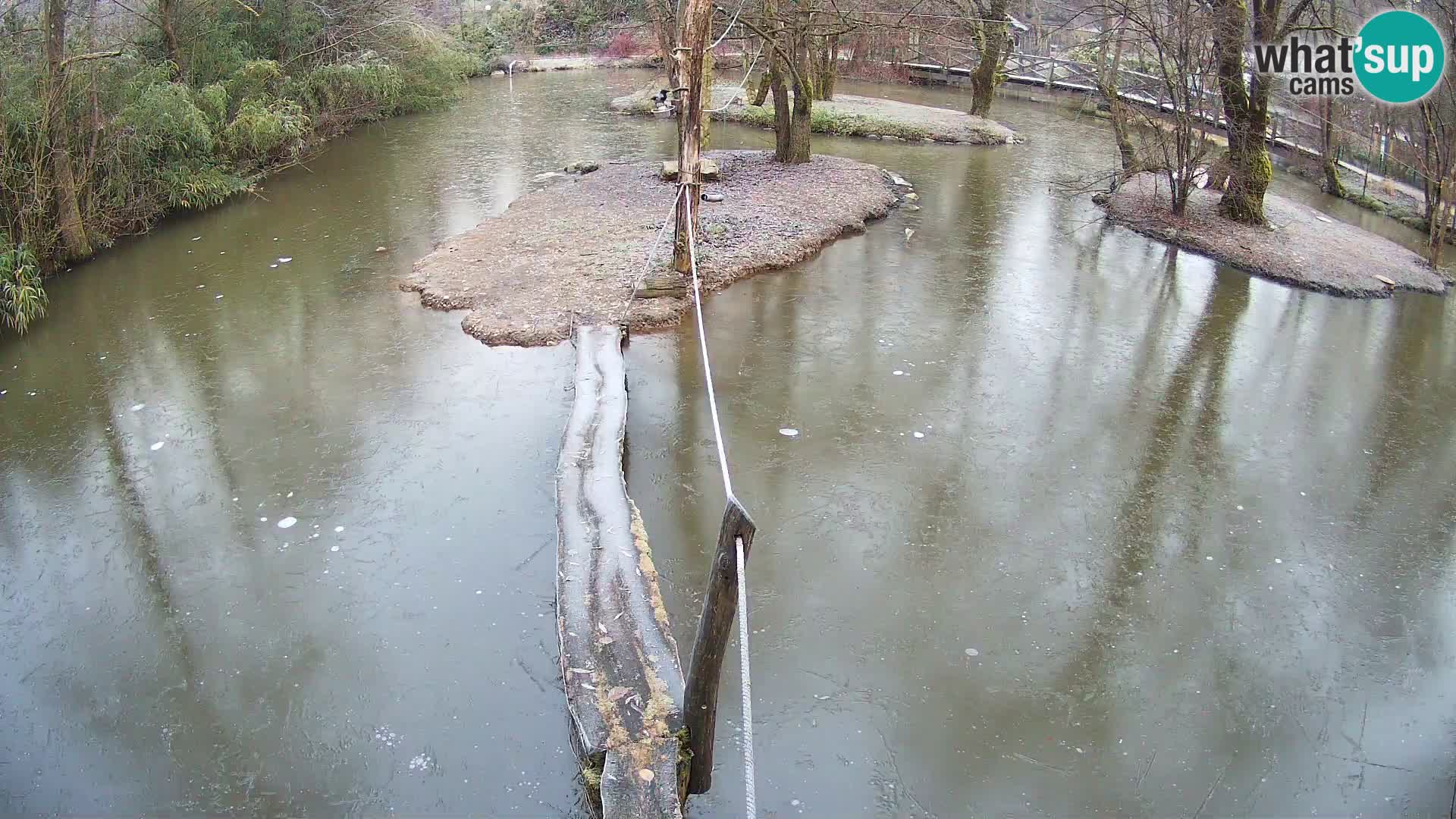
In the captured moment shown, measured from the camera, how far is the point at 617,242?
9.98 meters

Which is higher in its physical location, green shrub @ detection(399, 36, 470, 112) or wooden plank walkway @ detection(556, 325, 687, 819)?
green shrub @ detection(399, 36, 470, 112)

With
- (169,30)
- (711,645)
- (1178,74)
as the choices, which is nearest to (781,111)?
(1178,74)

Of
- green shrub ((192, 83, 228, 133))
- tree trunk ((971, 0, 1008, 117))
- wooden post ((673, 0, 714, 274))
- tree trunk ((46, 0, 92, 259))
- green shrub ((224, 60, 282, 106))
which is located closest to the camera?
wooden post ((673, 0, 714, 274))

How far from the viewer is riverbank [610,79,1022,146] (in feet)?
55.0

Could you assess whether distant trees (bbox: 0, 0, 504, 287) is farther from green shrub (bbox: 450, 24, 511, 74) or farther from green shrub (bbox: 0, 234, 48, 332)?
green shrub (bbox: 450, 24, 511, 74)

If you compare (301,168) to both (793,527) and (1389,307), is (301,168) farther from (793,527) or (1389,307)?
(1389,307)

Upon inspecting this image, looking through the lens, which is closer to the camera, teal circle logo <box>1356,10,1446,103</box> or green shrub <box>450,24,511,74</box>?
teal circle logo <box>1356,10,1446,103</box>

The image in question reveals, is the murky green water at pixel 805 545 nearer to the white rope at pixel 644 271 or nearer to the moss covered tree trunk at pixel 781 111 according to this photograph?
the white rope at pixel 644 271

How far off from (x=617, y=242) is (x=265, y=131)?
6552 millimetres

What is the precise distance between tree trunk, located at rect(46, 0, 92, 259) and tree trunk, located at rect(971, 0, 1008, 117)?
13485 millimetres

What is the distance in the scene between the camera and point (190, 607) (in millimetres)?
4797

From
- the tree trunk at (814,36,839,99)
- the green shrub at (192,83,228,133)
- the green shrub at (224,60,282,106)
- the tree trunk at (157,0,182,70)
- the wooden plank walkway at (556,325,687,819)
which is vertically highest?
the tree trunk at (814,36,839,99)

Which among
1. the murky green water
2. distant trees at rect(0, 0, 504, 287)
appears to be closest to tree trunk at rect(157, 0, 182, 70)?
distant trees at rect(0, 0, 504, 287)

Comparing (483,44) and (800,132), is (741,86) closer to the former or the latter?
(800,132)
